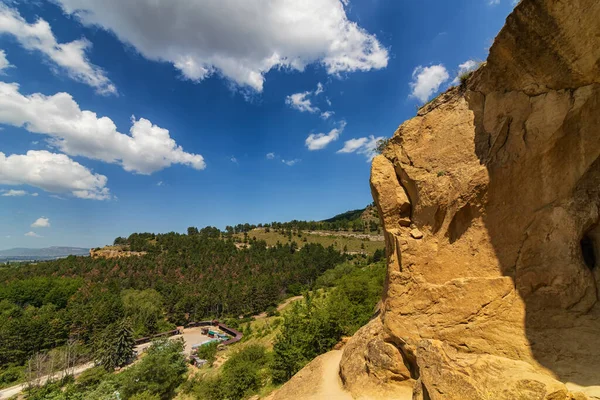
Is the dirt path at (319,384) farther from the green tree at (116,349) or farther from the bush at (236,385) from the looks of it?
the green tree at (116,349)

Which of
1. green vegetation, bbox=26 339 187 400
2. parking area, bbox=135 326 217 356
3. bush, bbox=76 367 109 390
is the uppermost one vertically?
green vegetation, bbox=26 339 187 400

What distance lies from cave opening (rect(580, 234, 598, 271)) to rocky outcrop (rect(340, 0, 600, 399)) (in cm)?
4

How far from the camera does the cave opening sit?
8918mm

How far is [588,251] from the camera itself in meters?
9.08

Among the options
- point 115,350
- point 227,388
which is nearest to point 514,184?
point 227,388

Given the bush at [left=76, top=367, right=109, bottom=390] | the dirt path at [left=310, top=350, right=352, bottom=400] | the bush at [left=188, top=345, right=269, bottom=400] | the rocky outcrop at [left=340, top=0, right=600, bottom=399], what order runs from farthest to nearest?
the bush at [left=76, top=367, right=109, bottom=390] < the bush at [left=188, top=345, right=269, bottom=400] < the dirt path at [left=310, top=350, right=352, bottom=400] < the rocky outcrop at [left=340, top=0, right=600, bottom=399]

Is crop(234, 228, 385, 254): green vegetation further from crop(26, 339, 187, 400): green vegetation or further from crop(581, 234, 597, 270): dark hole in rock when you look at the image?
crop(581, 234, 597, 270): dark hole in rock

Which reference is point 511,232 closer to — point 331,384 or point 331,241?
point 331,384

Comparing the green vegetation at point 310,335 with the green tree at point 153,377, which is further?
the green tree at point 153,377

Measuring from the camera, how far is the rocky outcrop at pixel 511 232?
766cm

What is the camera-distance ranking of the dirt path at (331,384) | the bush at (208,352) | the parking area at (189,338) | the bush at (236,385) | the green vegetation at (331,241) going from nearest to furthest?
the dirt path at (331,384) → the bush at (236,385) → the bush at (208,352) → the parking area at (189,338) → the green vegetation at (331,241)

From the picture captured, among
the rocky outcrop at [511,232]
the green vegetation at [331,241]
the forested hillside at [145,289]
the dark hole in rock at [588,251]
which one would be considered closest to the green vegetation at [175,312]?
the forested hillside at [145,289]

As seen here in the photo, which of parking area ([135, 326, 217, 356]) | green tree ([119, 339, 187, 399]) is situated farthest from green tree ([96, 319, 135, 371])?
green tree ([119, 339, 187, 399])

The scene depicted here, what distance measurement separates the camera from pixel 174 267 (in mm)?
126812
